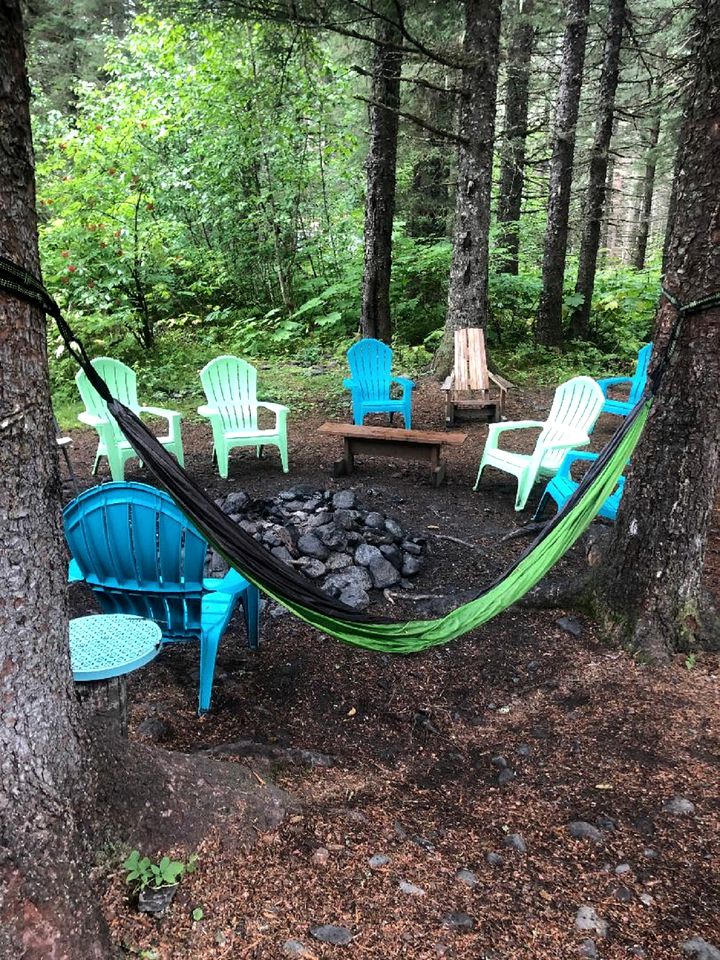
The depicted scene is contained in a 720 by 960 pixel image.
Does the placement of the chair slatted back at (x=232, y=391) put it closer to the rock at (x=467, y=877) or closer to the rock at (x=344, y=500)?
the rock at (x=344, y=500)

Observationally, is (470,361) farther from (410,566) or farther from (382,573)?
(382,573)

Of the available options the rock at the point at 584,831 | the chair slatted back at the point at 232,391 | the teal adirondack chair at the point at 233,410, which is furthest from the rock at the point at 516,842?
the chair slatted back at the point at 232,391

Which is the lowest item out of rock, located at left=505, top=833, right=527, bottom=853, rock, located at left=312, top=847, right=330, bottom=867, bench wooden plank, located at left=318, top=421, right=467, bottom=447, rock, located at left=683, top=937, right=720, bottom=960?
rock, located at left=505, top=833, right=527, bottom=853

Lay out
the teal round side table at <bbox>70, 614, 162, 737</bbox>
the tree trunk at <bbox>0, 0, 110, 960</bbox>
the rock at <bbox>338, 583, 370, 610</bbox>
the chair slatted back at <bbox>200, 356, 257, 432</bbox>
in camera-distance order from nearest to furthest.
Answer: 1. the tree trunk at <bbox>0, 0, 110, 960</bbox>
2. the teal round side table at <bbox>70, 614, 162, 737</bbox>
3. the rock at <bbox>338, 583, 370, 610</bbox>
4. the chair slatted back at <bbox>200, 356, 257, 432</bbox>

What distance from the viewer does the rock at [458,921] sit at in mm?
1376

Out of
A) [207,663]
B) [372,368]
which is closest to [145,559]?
[207,663]

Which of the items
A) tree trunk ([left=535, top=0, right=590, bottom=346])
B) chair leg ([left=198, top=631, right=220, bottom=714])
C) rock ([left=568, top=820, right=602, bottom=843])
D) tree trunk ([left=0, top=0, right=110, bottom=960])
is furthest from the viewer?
tree trunk ([left=535, top=0, right=590, bottom=346])

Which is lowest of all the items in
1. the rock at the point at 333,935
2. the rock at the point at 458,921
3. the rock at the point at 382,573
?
the rock at the point at 458,921

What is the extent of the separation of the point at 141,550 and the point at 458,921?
4.60ft

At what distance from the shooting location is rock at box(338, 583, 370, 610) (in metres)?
3.10

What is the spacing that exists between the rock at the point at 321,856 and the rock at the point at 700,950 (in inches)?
30.9

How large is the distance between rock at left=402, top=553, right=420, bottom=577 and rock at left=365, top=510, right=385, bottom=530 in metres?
0.28

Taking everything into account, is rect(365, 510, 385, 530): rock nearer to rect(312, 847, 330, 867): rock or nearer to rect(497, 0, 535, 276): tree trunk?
rect(312, 847, 330, 867): rock

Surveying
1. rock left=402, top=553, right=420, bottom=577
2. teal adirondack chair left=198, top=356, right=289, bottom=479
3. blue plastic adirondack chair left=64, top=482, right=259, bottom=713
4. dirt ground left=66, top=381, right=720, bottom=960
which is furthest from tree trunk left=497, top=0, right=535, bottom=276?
blue plastic adirondack chair left=64, top=482, right=259, bottom=713
